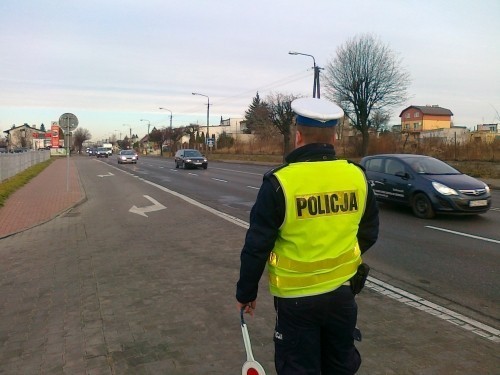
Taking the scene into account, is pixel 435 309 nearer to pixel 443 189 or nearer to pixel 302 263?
pixel 302 263

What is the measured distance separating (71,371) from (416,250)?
5709 millimetres

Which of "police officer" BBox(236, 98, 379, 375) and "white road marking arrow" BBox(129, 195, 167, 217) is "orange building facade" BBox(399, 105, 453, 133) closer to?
"white road marking arrow" BBox(129, 195, 167, 217)

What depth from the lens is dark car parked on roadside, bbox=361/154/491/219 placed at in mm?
10109

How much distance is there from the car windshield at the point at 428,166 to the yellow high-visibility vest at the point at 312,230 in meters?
9.41

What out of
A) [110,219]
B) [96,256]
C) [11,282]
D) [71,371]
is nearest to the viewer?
[71,371]

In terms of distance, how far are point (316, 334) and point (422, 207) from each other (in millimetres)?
Answer: 9178

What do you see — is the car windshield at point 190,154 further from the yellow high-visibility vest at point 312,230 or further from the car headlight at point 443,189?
the yellow high-visibility vest at point 312,230

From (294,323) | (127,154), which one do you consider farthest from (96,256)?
(127,154)

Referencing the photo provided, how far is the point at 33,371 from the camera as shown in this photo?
3.40 m

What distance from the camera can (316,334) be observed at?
89.0 inches

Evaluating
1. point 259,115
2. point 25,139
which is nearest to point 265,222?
point 259,115

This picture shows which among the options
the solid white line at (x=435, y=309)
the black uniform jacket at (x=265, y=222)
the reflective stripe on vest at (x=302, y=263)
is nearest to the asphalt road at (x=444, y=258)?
the solid white line at (x=435, y=309)

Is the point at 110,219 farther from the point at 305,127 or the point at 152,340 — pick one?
the point at 305,127

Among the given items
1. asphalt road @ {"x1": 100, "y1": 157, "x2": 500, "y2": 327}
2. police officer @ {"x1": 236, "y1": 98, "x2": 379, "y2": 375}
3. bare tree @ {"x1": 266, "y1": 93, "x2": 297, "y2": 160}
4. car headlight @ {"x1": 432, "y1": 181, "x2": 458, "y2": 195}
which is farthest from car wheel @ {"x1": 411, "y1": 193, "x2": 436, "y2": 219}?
bare tree @ {"x1": 266, "y1": 93, "x2": 297, "y2": 160}
